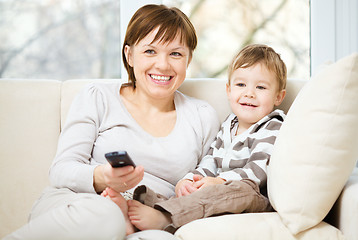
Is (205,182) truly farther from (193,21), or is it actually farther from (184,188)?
(193,21)

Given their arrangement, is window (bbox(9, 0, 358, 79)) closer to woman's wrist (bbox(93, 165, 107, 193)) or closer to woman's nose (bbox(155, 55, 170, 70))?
woman's nose (bbox(155, 55, 170, 70))

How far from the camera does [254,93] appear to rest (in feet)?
5.57

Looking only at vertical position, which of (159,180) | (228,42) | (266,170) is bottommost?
(159,180)

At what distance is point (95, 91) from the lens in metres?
1.71

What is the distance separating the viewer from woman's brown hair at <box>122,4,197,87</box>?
65.2 inches

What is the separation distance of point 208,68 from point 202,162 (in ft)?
3.31

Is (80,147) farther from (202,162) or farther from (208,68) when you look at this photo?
(208,68)

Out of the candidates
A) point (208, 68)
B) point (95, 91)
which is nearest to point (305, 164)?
point (95, 91)

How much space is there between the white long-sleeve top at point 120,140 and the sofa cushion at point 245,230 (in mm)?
399

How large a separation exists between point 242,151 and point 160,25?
58 cm

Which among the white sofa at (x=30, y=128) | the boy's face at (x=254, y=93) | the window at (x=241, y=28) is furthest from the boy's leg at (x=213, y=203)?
the window at (x=241, y=28)

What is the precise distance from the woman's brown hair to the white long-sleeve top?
10.0 inches

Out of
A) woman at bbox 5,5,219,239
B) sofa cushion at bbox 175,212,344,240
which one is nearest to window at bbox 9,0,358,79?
woman at bbox 5,5,219,239

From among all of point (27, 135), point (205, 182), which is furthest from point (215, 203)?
point (27, 135)
